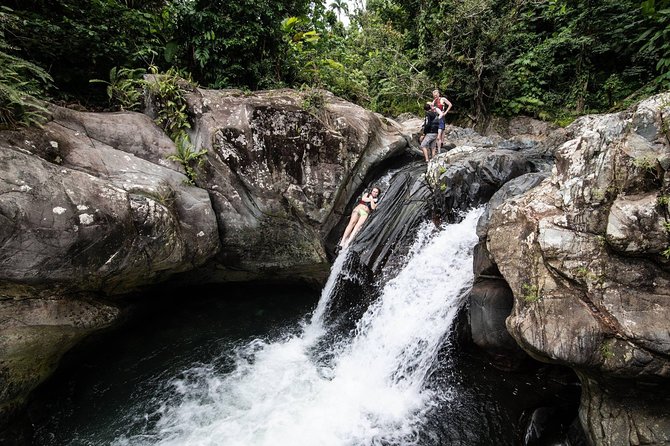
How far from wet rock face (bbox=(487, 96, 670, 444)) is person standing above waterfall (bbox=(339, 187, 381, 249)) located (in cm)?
431

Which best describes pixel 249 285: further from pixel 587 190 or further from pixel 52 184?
pixel 587 190

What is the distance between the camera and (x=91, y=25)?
8.42m

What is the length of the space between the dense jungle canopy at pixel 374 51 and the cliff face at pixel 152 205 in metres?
1.40

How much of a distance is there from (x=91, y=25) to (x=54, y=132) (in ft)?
12.7

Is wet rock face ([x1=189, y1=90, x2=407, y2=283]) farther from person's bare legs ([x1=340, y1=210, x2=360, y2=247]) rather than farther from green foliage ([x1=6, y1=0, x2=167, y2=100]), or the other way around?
green foliage ([x1=6, y1=0, x2=167, y2=100])

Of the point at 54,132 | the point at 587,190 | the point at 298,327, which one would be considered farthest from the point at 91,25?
the point at 587,190

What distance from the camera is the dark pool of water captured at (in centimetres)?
567

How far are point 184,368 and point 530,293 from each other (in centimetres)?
671

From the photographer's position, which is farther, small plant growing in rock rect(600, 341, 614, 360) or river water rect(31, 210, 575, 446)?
river water rect(31, 210, 575, 446)

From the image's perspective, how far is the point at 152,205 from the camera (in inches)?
263

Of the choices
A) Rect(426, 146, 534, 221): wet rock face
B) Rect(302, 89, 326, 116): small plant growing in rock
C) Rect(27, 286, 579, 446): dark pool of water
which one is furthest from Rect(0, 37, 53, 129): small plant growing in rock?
→ Rect(426, 146, 534, 221): wet rock face

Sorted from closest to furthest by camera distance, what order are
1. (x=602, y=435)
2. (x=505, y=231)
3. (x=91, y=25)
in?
(x=602, y=435) → (x=505, y=231) → (x=91, y=25)

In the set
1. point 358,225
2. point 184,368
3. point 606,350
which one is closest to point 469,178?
point 358,225

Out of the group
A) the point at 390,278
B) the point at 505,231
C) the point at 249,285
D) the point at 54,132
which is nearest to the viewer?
the point at 505,231
